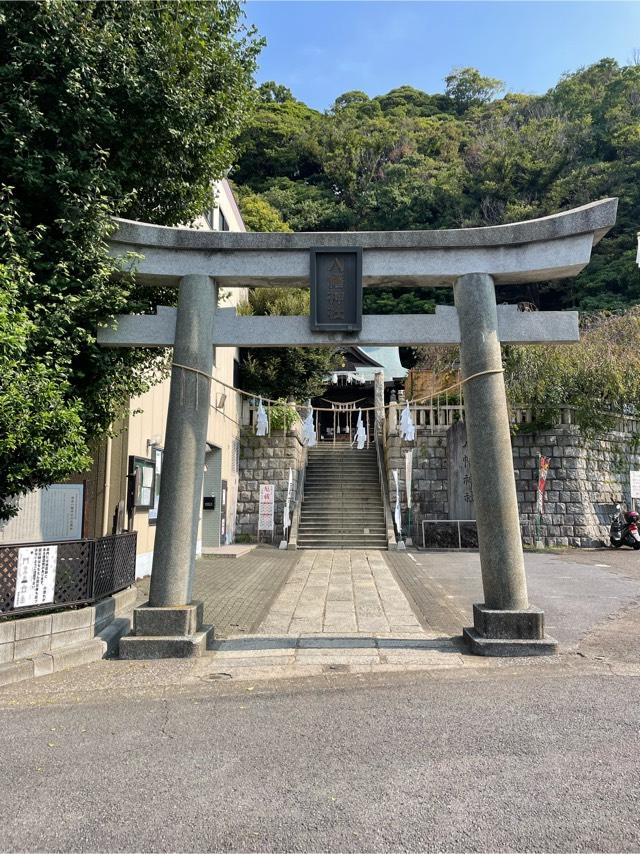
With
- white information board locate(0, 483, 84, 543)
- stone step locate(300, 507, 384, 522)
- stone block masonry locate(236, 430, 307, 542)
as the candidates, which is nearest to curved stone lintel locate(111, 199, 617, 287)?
white information board locate(0, 483, 84, 543)

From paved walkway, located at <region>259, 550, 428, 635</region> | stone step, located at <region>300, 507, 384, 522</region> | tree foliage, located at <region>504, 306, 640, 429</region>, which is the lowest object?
paved walkway, located at <region>259, 550, 428, 635</region>

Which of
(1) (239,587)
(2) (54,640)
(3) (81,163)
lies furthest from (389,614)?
(3) (81,163)

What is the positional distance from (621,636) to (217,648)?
489cm

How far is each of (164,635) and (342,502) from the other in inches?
568

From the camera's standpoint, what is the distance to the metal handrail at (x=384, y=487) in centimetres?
1773

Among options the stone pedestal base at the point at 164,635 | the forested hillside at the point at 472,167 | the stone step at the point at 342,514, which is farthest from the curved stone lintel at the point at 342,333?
the forested hillside at the point at 472,167

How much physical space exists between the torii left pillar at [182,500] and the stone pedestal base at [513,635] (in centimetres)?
302

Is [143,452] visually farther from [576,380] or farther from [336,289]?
[576,380]

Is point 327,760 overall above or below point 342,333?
below

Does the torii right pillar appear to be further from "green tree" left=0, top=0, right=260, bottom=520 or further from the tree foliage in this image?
the tree foliage

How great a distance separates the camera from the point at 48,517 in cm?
851

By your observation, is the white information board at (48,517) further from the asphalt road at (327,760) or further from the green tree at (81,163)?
the asphalt road at (327,760)

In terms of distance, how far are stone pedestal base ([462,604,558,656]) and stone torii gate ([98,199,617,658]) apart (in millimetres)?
20

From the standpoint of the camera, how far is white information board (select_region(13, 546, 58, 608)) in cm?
559
